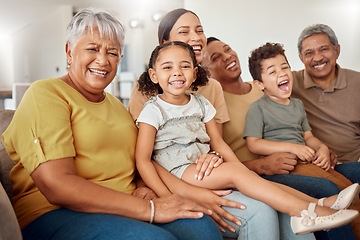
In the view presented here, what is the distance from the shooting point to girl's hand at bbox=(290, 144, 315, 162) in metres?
1.66

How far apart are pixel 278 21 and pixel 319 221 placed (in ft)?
11.2

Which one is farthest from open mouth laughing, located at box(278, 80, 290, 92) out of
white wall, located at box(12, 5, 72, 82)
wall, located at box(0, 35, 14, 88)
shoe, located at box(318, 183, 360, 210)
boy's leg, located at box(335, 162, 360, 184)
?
wall, located at box(0, 35, 14, 88)

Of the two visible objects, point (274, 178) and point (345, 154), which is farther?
point (345, 154)

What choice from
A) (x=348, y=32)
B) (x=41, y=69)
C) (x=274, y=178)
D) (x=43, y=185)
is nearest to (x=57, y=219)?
(x=43, y=185)

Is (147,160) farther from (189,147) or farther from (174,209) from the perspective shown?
(174,209)

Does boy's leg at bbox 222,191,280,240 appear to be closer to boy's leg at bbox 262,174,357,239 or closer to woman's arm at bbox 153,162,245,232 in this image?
woman's arm at bbox 153,162,245,232

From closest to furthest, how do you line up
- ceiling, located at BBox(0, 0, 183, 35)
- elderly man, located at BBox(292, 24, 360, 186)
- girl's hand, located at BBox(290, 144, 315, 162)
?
girl's hand, located at BBox(290, 144, 315, 162) < elderly man, located at BBox(292, 24, 360, 186) < ceiling, located at BBox(0, 0, 183, 35)

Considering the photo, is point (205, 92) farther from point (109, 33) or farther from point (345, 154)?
point (345, 154)

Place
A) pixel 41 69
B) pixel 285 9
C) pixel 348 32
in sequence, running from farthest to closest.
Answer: pixel 41 69, pixel 285 9, pixel 348 32

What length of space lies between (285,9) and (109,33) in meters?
3.25

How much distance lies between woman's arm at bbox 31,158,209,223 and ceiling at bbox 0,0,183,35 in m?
7.31

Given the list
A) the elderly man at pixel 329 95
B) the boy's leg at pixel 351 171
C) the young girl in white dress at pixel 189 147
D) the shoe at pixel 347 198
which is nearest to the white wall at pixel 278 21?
the elderly man at pixel 329 95

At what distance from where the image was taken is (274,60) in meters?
1.85

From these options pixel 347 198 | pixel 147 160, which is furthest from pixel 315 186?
pixel 147 160
